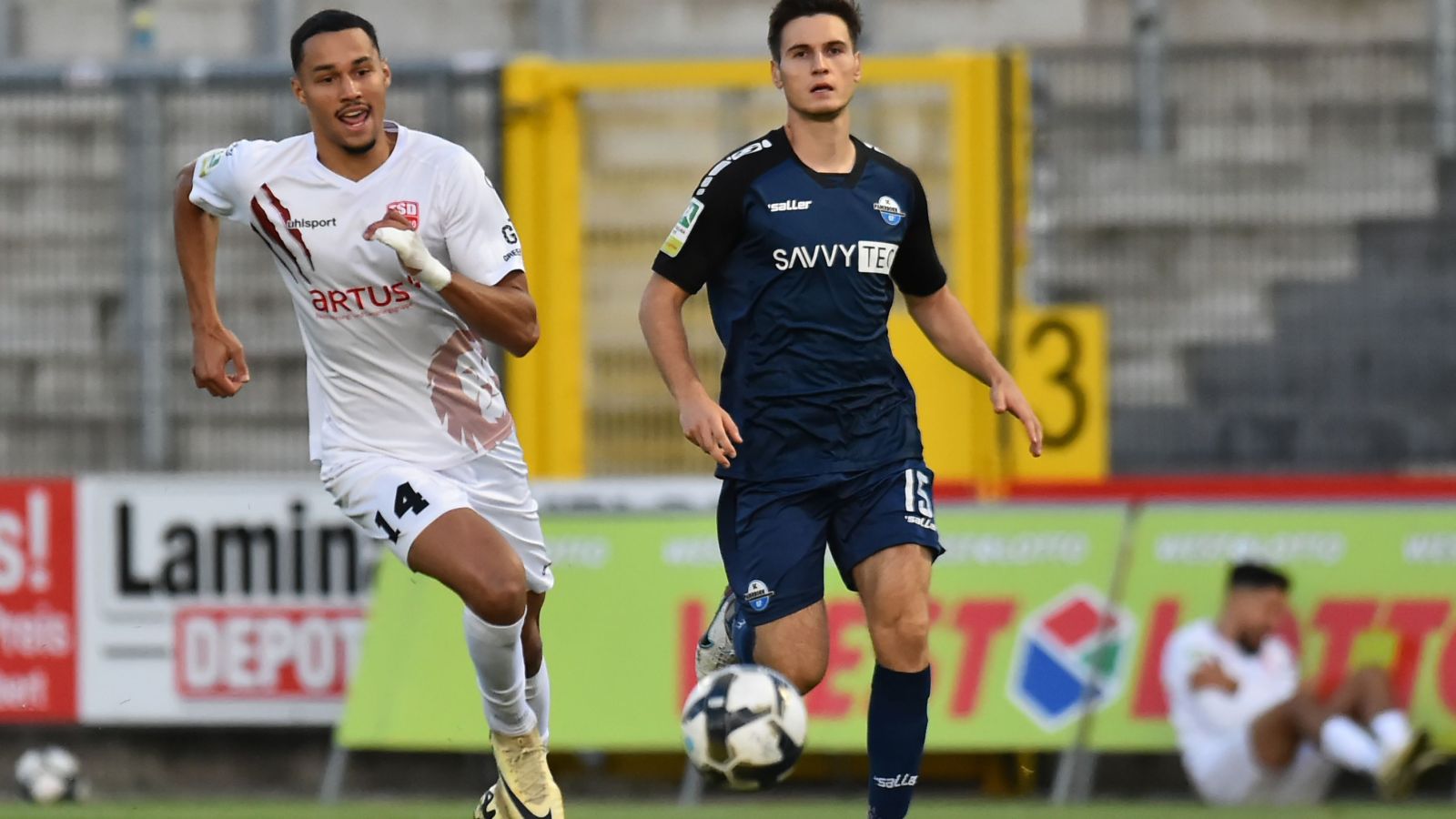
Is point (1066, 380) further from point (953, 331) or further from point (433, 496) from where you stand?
point (433, 496)

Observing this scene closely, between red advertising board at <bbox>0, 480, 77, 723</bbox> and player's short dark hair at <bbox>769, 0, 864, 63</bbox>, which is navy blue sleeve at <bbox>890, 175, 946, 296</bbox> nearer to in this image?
player's short dark hair at <bbox>769, 0, 864, 63</bbox>

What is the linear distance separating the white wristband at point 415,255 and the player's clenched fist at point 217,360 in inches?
34.9

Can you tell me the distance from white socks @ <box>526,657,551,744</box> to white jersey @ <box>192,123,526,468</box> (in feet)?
2.56

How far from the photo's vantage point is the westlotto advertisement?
12453mm

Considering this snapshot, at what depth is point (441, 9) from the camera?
15836 mm

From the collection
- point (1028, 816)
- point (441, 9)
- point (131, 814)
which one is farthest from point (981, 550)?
point (441, 9)

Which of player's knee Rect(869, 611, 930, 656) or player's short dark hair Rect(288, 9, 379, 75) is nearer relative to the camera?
player's knee Rect(869, 611, 930, 656)

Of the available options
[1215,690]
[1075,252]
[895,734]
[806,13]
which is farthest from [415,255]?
[1075,252]

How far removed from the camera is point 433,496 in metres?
8.05

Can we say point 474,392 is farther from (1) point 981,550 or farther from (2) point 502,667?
(1) point 981,550

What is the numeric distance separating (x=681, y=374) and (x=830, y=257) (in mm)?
546

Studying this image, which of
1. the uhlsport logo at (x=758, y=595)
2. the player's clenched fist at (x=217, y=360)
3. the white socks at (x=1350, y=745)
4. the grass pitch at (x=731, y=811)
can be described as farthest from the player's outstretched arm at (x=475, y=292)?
the white socks at (x=1350, y=745)

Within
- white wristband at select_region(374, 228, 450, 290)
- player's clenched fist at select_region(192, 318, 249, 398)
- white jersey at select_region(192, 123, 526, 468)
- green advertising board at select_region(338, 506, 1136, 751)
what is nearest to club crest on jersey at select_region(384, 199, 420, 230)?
white jersey at select_region(192, 123, 526, 468)

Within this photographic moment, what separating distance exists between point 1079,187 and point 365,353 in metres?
5.62
